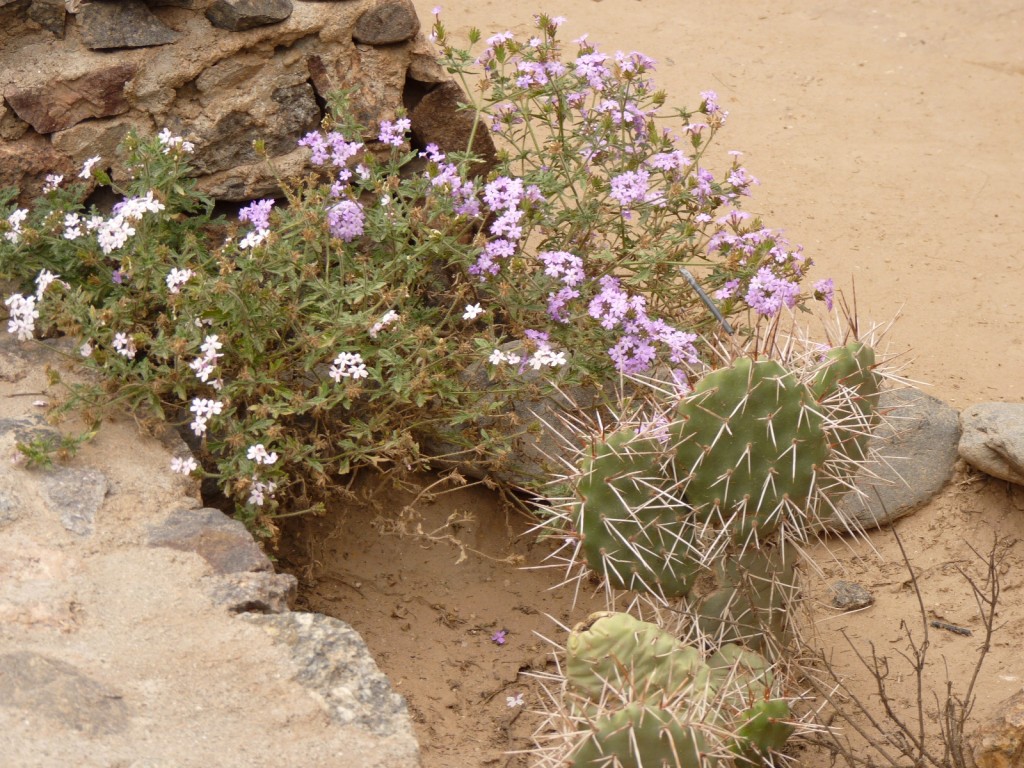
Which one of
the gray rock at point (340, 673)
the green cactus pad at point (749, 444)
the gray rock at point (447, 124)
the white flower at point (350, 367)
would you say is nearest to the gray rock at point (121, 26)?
the gray rock at point (447, 124)

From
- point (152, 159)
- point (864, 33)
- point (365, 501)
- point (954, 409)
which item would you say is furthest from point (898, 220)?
point (152, 159)

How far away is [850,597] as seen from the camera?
3693 millimetres

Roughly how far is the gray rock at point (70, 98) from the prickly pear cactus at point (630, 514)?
2073 millimetres

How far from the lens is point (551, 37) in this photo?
3822mm

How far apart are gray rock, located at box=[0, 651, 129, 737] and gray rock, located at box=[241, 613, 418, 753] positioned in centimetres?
37

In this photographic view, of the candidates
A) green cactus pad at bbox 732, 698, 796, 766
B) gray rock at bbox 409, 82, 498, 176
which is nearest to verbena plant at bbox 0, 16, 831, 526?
gray rock at bbox 409, 82, 498, 176

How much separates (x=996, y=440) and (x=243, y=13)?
277 cm

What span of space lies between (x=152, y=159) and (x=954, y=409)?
111 inches

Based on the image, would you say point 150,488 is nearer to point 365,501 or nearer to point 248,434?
point 248,434

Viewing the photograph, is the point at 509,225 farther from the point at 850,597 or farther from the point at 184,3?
the point at 850,597

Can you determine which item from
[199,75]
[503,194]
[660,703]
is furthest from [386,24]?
[660,703]

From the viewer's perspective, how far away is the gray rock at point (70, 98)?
371cm

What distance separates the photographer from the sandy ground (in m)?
3.52

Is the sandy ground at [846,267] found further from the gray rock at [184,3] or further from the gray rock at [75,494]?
the gray rock at [184,3]
